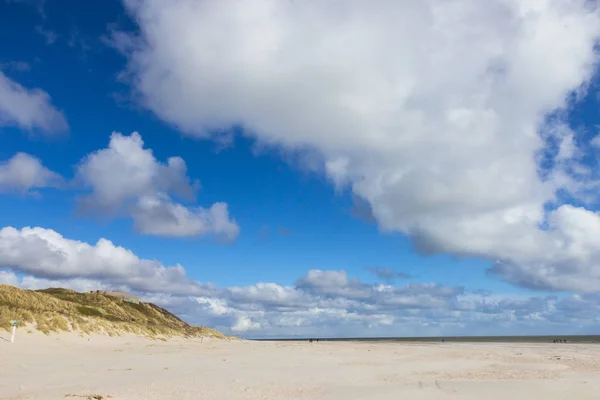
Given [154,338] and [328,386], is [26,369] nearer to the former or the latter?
[328,386]

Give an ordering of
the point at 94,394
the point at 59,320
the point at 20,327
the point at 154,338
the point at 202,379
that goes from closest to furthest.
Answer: the point at 94,394
the point at 202,379
the point at 20,327
the point at 59,320
the point at 154,338

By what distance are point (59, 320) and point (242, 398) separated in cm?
3269

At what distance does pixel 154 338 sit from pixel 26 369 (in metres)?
35.9

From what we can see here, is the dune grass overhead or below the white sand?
overhead

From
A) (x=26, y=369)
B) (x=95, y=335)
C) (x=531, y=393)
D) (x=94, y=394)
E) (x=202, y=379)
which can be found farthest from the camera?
(x=95, y=335)

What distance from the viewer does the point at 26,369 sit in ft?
65.2

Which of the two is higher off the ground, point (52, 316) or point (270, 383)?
point (52, 316)

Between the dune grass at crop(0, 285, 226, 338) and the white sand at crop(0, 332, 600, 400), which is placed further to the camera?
the dune grass at crop(0, 285, 226, 338)

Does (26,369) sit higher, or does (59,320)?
(59,320)

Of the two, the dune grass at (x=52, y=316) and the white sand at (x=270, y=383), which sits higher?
the dune grass at (x=52, y=316)

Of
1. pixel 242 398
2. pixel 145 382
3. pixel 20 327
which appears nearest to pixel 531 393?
pixel 242 398

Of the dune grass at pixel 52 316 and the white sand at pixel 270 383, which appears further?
the dune grass at pixel 52 316

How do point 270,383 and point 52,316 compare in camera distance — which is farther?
point 52,316

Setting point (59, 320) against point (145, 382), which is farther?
point (59, 320)
